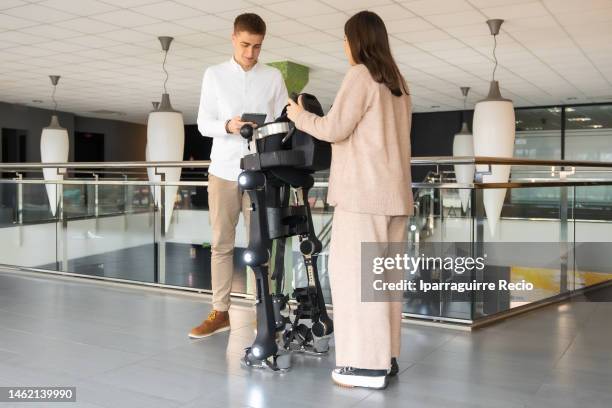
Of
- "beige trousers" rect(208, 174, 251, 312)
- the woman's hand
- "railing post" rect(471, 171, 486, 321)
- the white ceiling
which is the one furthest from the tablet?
the white ceiling

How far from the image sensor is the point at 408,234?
3.39m

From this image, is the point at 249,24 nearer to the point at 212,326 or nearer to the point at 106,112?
the point at 212,326

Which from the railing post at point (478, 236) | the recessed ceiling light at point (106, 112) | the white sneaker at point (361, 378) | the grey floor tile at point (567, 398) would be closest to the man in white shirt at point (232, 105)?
the white sneaker at point (361, 378)

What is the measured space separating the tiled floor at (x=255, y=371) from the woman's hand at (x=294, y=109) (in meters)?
1.03

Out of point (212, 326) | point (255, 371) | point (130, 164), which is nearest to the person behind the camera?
point (255, 371)

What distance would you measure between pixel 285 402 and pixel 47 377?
0.98m

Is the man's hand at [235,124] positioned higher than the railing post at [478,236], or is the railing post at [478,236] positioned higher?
the man's hand at [235,124]

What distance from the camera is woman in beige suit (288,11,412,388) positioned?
2188 mm

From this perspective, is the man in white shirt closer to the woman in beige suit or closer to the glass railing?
the glass railing

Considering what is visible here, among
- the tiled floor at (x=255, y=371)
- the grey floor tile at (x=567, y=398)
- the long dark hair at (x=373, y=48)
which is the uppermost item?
the long dark hair at (x=373, y=48)

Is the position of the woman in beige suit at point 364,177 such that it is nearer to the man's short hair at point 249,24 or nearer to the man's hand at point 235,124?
the man's hand at point 235,124

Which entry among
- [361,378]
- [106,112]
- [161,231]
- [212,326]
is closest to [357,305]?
[361,378]

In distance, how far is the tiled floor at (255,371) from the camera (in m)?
2.21

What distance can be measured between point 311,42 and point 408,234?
4.10 metres
